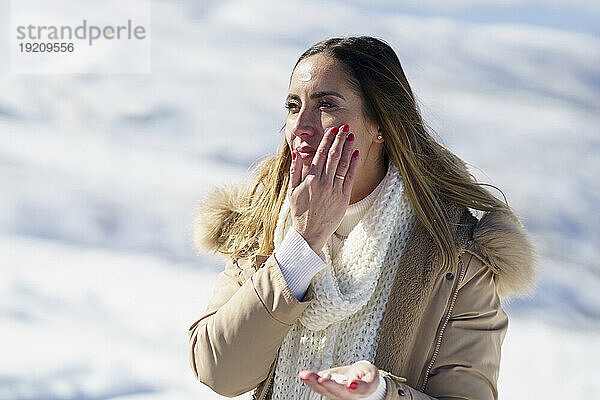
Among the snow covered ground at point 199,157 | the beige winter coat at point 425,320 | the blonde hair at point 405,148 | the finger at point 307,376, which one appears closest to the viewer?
the finger at point 307,376

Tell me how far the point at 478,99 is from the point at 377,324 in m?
3.37

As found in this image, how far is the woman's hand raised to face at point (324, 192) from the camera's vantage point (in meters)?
1.51

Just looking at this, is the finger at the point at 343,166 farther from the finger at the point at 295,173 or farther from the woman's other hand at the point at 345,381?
the woman's other hand at the point at 345,381

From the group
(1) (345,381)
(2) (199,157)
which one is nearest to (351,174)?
(1) (345,381)

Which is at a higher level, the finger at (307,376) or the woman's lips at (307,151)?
the woman's lips at (307,151)

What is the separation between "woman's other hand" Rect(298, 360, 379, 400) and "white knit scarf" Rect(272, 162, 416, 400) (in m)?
0.20

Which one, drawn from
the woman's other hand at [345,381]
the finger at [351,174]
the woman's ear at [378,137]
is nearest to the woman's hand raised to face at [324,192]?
the finger at [351,174]

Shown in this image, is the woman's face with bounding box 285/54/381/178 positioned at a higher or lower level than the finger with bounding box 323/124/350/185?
higher

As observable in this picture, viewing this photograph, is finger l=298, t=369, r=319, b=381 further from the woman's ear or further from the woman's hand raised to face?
the woman's ear

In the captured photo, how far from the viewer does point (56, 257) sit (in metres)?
4.37

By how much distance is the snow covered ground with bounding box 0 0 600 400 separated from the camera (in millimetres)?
3725

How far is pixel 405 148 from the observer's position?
1649 millimetres

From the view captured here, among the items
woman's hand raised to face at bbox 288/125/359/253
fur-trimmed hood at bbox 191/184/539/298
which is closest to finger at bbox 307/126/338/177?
woman's hand raised to face at bbox 288/125/359/253

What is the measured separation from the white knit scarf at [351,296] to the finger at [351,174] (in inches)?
5.7
